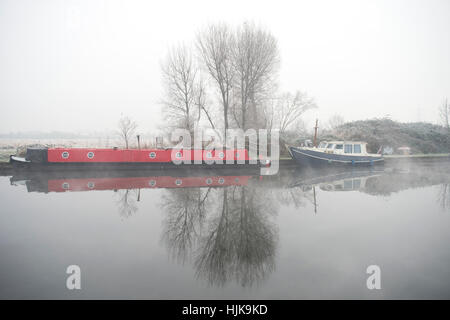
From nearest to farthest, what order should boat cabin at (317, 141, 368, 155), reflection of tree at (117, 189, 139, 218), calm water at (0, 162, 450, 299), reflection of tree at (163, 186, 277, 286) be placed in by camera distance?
calm water at (0, 162, 450, 299) → reflection of tree at (163, 186, 277, 286) → reflection of tree at (117, 189, 139, 218) → boat cabin at (317, 141, 368, 155)

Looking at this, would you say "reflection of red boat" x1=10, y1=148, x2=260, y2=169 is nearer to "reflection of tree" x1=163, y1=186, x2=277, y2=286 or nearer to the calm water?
the calm water

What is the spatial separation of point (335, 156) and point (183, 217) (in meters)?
15.1

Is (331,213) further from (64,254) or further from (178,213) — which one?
(64,254)

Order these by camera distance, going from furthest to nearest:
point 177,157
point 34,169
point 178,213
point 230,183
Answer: point 177,157 < point 34,169 < point 230,183 < point 178,213

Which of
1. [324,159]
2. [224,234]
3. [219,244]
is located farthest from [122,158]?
[324,159]

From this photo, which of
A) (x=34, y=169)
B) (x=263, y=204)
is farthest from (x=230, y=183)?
(x=34, y=169)

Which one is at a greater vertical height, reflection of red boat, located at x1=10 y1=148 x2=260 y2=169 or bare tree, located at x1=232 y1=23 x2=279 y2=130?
bare tree, located at x1=232 y1=23 x2=279 y2=130

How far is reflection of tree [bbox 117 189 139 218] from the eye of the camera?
6520 mm

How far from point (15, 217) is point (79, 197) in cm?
198

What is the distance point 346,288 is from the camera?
11.3ft

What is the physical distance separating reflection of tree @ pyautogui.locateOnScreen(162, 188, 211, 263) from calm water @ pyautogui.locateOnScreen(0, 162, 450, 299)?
31 mm

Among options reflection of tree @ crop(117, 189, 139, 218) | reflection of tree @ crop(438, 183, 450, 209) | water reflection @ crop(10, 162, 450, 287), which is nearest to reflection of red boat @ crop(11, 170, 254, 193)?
water reflection @ crop(10, 162, 450, 287)

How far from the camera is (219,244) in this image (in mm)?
4656

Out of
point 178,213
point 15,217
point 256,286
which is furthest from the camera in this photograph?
point 178,213
